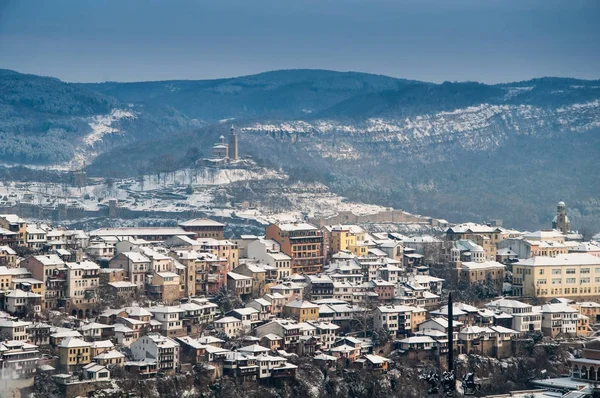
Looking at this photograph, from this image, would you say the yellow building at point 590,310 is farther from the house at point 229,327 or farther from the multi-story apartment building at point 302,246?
the house at point 229,327

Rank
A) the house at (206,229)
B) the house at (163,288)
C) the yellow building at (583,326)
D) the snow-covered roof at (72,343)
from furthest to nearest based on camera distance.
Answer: the house at (206,229)
the yellow building at (583,326)
the house at (163,288)
the snow-covered roof at (72,343)

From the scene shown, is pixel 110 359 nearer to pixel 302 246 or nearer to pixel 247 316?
pixel 247 316

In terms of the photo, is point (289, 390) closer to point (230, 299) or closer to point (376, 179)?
point (230, 299)

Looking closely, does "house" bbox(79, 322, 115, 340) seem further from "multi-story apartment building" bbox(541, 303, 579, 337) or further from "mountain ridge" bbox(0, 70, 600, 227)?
"mountain ridge" bbox(0, 70, 600, 227)

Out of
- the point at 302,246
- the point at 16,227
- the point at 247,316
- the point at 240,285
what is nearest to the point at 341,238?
the point at 302,246

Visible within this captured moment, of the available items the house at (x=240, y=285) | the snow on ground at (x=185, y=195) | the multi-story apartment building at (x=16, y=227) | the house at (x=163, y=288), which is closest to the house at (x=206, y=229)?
the house at (x=240, y=285)

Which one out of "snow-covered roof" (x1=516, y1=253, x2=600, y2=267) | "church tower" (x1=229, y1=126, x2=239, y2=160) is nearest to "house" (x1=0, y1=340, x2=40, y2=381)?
"snow-covered roof" (x1=516, y1=253, x2=600, y2=267)
